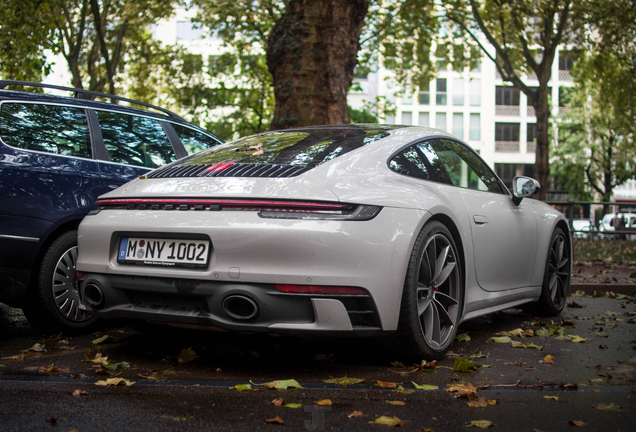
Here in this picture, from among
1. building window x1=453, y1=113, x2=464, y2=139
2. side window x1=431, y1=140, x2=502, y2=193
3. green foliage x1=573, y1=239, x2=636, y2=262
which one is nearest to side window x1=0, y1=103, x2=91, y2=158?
side window x1=431, y1=140, x2=502, y2=193

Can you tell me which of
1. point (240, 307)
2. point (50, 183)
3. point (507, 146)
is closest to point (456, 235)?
point (240, 307)

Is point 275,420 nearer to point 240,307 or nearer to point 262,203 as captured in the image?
point 240,307

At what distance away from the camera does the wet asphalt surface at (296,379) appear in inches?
108

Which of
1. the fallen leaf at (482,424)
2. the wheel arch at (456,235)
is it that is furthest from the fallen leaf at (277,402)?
the wheel arch at (456,235)

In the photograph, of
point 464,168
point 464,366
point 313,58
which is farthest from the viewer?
point 313,58

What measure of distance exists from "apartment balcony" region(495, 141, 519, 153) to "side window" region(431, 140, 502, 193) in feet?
185

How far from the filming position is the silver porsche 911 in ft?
10.8

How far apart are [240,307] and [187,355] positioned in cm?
78

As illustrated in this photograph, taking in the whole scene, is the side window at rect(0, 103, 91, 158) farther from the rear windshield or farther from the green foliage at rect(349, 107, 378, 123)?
the green foliage at rect(349, 107, 378, 123)

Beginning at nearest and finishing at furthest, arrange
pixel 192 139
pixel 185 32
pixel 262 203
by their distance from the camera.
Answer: pixel 262 203
pixel 192 139
pixel 185 32

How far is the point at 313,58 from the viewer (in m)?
8.87

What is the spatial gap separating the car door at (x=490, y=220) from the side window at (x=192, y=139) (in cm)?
223

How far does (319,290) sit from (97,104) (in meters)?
2.81

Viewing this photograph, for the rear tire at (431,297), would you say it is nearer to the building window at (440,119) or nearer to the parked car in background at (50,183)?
the parked car in background at (50,183)
